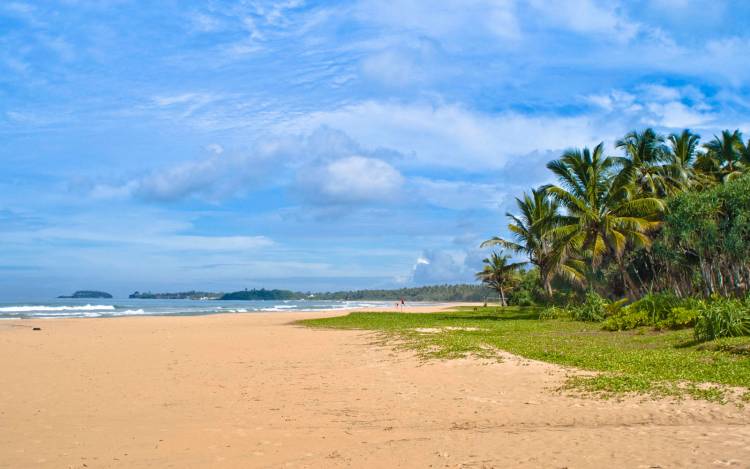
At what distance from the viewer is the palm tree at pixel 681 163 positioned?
95.9 feet

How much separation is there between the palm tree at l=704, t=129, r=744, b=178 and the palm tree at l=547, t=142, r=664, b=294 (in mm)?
7574

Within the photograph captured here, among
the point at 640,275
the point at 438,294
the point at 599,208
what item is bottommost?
the point at 438,294

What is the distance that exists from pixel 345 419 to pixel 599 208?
23.1 meters

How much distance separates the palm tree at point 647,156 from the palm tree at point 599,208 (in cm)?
150

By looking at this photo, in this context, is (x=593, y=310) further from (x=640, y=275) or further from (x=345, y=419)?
(x=345, y=419)

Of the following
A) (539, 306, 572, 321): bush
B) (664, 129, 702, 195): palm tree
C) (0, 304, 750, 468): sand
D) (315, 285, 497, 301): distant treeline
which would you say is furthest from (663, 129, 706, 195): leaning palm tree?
(315, 285, 497, 301): distant treeline

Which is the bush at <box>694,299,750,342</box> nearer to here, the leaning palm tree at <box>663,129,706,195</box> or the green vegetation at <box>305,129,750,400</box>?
the green vegetation at <box>305,129,750,400</box>

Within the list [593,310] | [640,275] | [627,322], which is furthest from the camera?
[640,275]

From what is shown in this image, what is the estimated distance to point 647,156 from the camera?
1170 inches

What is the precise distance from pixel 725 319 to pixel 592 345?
2960 mm

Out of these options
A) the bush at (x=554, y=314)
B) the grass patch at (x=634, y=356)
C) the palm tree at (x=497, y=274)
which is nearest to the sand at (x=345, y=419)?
the grass patch at (x=634, y=356)

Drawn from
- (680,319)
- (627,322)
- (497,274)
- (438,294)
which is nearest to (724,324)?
(680,319)

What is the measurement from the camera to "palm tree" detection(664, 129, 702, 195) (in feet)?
95.9

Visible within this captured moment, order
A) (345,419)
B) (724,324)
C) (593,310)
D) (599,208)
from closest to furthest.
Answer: (345,419), (724,324), (593,310), (599,208)
